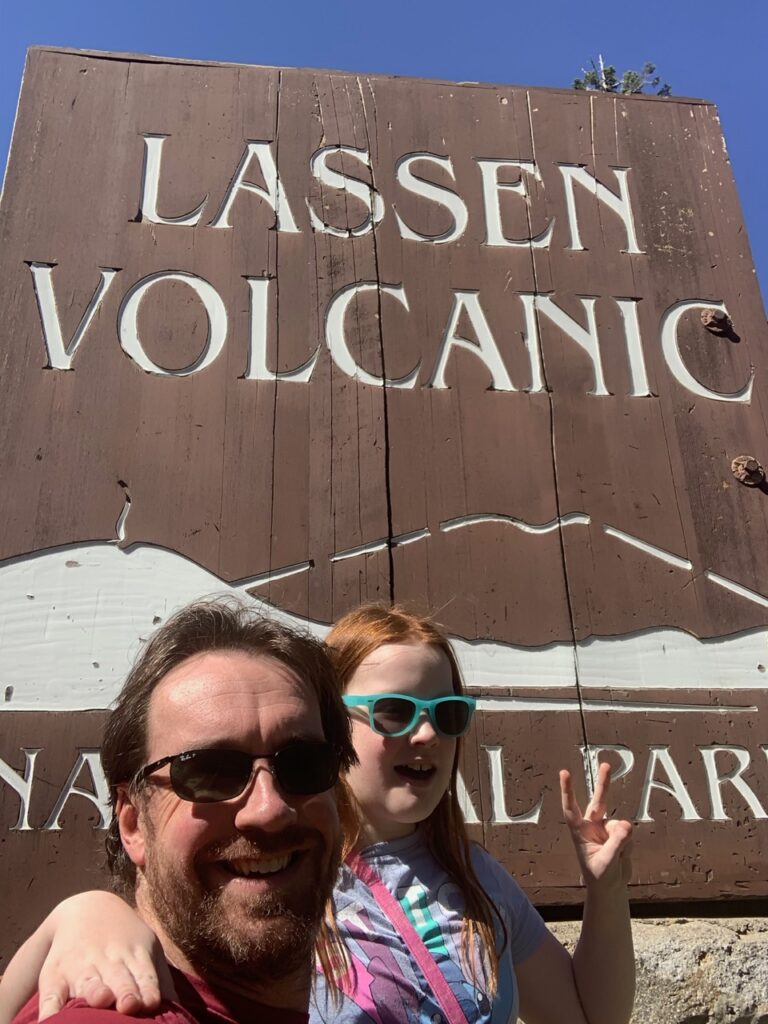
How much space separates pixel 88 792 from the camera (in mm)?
2275

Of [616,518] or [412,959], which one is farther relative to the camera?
[616,518]

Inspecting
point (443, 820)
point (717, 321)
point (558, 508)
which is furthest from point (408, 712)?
point (717, 321)

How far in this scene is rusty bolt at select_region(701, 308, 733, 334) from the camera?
3135 millimetres

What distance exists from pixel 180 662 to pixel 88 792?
3.74ft

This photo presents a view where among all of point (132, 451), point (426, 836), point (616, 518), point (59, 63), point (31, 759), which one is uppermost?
point (59, 63)

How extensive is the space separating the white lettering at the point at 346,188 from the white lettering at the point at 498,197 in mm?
395

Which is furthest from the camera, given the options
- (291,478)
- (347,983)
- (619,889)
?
(291,478)

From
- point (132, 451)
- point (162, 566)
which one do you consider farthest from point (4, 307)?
point (162, 566)

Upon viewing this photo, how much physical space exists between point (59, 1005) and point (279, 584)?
1.59m

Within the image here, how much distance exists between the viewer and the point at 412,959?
149 cm

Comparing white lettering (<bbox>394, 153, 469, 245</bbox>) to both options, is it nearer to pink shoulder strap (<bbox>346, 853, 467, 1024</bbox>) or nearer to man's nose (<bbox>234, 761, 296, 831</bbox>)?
pink shoulder strap (<bbox>346, 853, 467, 1024</bbox>)

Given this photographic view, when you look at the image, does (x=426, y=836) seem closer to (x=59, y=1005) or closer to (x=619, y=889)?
(x=619, y=889)

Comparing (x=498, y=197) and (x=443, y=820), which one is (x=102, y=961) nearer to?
(x=443, y=820)

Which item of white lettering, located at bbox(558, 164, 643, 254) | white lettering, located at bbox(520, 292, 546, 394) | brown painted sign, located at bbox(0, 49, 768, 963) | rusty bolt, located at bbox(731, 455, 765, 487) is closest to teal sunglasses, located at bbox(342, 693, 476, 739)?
brown painted sign, located at bbox(0, 49, 768, 963)
